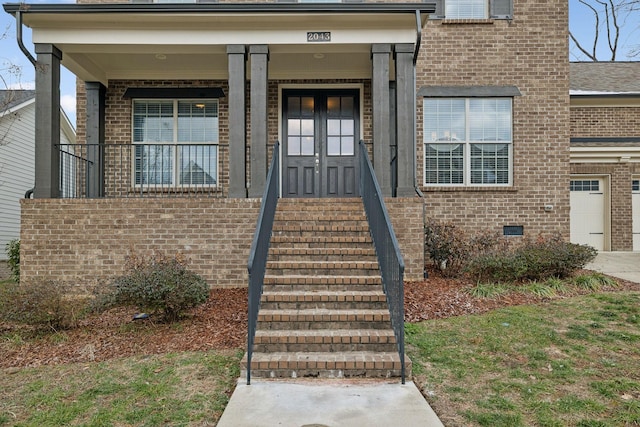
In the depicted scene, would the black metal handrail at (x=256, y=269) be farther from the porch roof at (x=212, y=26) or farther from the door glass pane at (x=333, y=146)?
the door glass pane at (x=333, y=146)

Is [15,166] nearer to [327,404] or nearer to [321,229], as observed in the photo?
[321,229]

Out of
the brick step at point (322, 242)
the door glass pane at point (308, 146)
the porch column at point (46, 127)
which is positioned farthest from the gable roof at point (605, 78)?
the porch column at point (46, 127)

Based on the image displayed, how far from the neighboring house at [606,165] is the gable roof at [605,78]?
1.1 inches

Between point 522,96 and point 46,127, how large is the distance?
9184mm

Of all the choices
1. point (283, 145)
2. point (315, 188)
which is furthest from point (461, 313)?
point (283, 145)

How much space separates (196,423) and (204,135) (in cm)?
731

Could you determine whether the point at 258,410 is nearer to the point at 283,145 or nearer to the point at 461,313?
the point at 461,313

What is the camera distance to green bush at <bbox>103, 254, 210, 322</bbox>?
17.4 ft

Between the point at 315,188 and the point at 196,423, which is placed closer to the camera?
the point at 196,423

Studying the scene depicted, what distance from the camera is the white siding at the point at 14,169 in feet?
50.1

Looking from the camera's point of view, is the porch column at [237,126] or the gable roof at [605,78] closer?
the porch column at [237,126]

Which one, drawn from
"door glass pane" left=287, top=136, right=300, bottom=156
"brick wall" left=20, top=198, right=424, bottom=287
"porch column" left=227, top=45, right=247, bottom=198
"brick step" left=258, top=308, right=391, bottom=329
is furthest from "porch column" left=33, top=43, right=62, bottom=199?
"brick step" left=258, top=308, right=391, bottom=329

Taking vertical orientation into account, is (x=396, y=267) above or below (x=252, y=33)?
below

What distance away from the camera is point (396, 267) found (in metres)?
4.58
